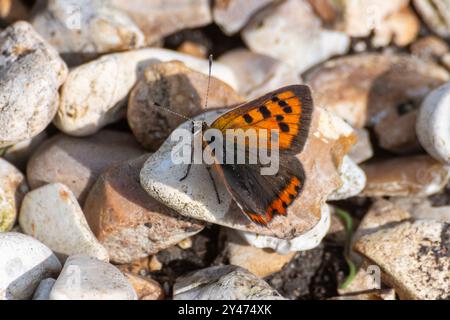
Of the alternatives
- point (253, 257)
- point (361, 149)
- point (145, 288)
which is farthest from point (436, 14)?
point (145, 288)

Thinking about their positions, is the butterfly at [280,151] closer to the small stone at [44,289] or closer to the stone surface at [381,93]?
the small stone at [44,289]

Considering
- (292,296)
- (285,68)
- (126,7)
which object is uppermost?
(126,7)

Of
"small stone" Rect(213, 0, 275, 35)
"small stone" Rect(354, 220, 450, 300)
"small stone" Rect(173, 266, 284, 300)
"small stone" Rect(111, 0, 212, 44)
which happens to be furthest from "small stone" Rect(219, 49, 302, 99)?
"small stone" Rect(173, 266, 284, 300)

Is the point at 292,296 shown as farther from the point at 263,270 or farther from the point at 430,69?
the point at 430,69
